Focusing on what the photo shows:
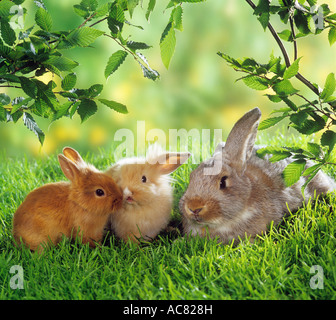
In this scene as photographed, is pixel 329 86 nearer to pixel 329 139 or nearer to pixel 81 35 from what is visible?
pixel 329 139

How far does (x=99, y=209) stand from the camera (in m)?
2.31

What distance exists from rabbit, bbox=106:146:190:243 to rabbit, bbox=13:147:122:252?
8 cm

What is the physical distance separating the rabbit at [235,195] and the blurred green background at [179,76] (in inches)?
61.7

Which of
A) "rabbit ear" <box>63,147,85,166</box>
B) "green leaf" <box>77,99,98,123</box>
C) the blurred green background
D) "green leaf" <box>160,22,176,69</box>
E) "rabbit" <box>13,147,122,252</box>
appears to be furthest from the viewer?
the blurred green background

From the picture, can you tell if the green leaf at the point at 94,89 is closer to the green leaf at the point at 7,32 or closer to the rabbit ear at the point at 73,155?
the green leaf at the point at 7,32

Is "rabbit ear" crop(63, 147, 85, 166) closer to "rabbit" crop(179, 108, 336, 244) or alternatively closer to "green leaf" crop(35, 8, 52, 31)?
"rabbit" crop(179, 108, 336, 244)

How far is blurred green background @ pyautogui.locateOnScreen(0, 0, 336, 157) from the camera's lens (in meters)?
4.05

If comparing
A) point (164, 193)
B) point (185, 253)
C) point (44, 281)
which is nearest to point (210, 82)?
point (164, 193)

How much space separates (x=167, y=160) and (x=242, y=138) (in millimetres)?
397

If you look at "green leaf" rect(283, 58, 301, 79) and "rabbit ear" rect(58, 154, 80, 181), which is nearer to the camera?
"green leaf" rect(283, 58, 301, 79)

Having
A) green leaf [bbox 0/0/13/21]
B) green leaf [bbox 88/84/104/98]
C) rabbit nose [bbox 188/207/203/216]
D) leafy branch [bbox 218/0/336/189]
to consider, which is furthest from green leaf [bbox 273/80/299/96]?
green leaf [bbox 0/0/13/21]

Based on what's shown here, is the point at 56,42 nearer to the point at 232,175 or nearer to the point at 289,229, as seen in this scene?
the point at 232,175

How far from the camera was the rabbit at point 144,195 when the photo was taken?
237 centimetres

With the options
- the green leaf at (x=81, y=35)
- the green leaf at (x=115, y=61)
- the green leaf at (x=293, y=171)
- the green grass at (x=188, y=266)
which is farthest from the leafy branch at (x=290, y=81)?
the green leaf at (x=81, y=35)
